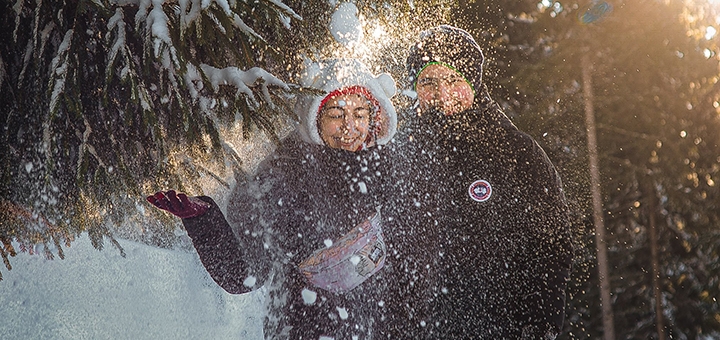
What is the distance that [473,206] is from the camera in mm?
2748

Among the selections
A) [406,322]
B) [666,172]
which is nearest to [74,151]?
[406,322]

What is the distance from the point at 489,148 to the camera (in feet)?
8.52

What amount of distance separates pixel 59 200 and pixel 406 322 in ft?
4.89

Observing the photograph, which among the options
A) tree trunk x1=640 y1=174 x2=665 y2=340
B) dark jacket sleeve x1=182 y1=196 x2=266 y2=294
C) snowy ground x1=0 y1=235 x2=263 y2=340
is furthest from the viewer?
tree trunk x1=640 y1=174 x2=665 y2=340

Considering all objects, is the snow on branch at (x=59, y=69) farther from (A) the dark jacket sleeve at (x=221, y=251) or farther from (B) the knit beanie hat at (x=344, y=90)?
(B) the knit beanie hat at (x=344, y=90)

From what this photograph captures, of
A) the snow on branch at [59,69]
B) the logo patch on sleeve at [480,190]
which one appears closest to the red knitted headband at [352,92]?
the logo patch on sleeve at [480,190]

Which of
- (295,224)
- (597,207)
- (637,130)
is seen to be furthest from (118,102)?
(637,130)

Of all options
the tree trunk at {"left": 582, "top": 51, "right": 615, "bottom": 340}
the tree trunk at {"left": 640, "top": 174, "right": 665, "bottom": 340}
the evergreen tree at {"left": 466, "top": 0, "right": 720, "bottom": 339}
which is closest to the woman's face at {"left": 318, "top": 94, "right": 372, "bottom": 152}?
the evergreen tree at {"left": 466, "top": 0, "right": 720, "bottom": 339}

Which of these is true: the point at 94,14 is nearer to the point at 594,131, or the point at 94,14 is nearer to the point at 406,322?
the point at 406,322

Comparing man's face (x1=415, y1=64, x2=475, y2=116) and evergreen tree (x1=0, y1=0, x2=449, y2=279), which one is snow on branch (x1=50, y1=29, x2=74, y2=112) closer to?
evergreen tree (x1=0, y1=0, x2=449, y2=279)

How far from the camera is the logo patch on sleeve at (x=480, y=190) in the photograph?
106 inches

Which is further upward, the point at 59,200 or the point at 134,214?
the point at 59,200

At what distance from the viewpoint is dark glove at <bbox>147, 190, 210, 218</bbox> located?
1.77 meters

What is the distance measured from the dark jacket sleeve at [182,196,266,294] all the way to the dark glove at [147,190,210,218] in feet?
0.12
